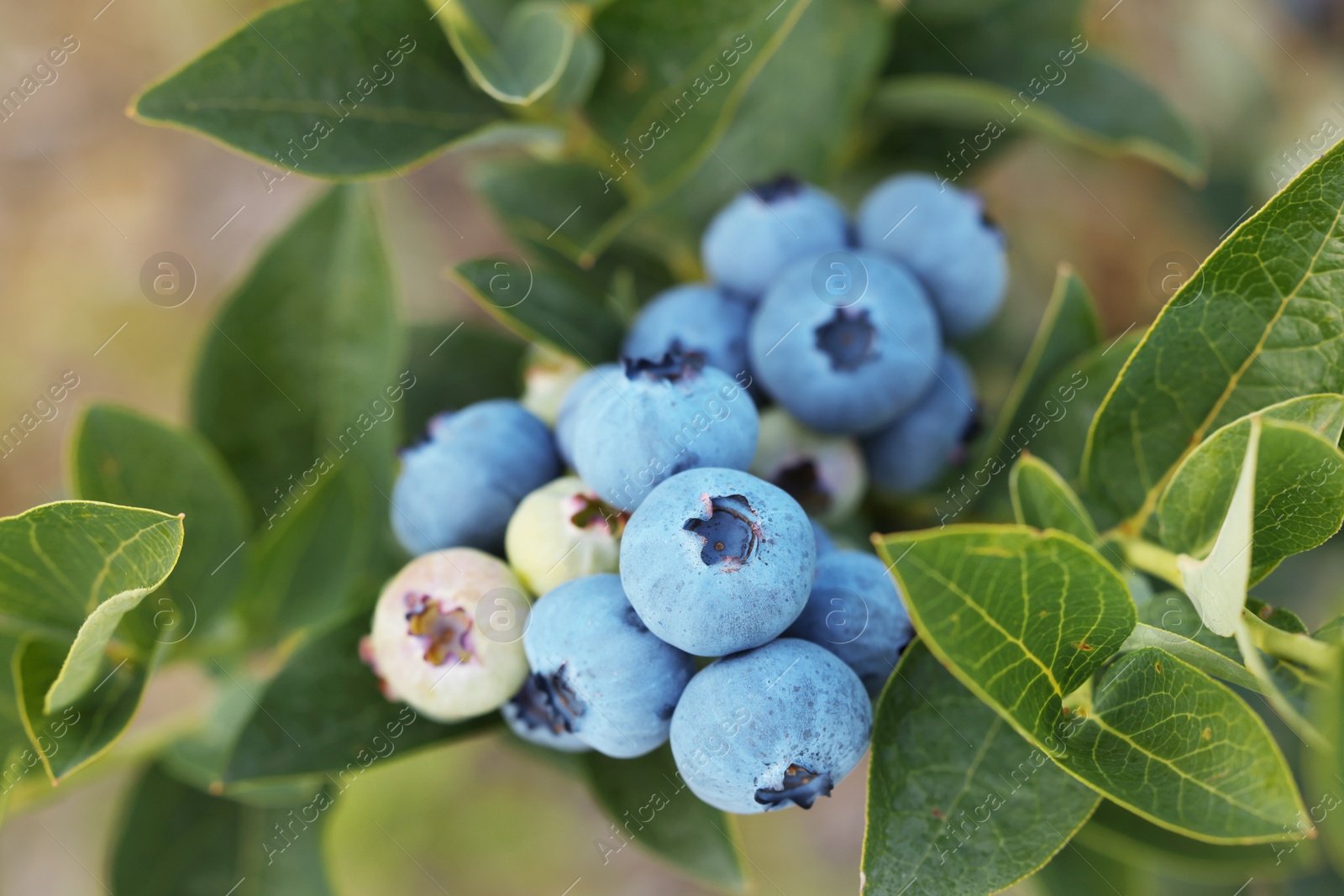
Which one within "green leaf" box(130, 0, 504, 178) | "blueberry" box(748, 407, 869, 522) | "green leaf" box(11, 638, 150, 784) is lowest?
"blueberry" box(748, 407, 869, 522)

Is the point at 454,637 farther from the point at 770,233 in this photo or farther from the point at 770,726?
the point at 770,233

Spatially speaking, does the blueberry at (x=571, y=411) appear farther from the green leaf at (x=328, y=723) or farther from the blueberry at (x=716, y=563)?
the green leaf at (x=328, y=723)

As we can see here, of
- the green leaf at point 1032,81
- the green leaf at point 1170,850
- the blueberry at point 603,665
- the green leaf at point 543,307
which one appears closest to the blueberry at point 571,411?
the green leaf at point 543,307

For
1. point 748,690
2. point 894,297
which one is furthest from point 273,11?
point 748,690

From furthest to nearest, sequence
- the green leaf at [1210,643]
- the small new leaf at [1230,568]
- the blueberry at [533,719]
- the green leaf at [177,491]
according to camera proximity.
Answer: the green leaf at [177,491] → the blueberry at [533,719] → the green leaf at [1210,643] → the small new leaf at [1230,568]

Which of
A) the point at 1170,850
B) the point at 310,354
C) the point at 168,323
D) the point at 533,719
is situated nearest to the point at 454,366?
the point at 310,354

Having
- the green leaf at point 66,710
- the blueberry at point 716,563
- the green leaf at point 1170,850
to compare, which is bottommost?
the green leaf at point 1170,850

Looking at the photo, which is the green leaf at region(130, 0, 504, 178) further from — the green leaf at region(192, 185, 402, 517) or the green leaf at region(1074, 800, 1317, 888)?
the green leaf at region(1074, 800, 1317, 888)

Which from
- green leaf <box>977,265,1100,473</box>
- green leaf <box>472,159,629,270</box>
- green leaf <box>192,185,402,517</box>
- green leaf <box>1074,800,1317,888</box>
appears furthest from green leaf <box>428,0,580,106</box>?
green leaf <box>1074,800,1317,888</box>
